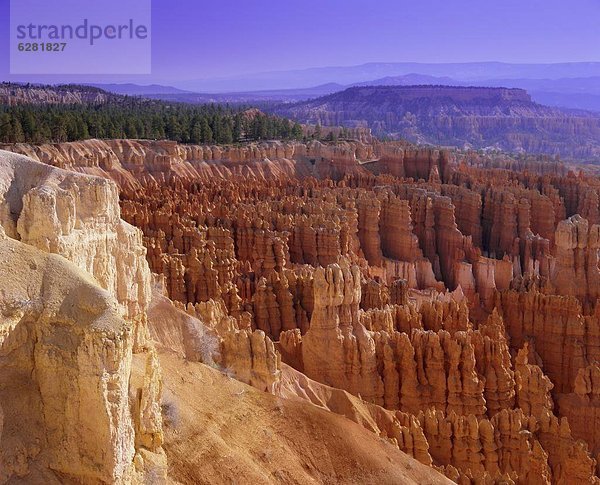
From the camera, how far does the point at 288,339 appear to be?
20516 mm

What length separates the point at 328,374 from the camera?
64.1 feet

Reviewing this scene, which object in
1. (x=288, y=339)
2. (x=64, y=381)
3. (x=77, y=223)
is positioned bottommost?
(x=288, y=339)

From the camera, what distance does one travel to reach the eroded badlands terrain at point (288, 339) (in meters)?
8.42

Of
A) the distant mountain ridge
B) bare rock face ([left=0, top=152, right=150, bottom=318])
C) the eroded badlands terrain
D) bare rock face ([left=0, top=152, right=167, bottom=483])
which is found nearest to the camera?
bare rock face ([left=0, top=152, right=167, bottom=483])

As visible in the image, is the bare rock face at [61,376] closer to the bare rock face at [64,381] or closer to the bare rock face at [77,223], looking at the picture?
the bare rock face at [64,381]

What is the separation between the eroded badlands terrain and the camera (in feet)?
27.6

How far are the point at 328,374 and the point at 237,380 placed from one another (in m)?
4.88

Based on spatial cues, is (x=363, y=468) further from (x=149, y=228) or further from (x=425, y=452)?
(x=149, y=228)

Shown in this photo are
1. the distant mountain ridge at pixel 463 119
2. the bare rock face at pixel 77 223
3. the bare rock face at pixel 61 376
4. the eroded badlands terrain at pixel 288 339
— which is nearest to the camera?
the bare rock face at pixel 61 376

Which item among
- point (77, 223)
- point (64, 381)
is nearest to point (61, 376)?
point (64, 381)

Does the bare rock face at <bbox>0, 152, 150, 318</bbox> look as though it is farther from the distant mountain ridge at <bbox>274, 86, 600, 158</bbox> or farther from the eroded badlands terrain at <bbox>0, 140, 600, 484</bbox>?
the distant mountain ridge at <bbox>274, 86, 600, 158</bbox>

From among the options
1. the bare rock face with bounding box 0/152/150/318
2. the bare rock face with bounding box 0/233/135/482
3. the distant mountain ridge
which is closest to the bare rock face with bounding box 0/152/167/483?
the bare rock face with bounding box 0/233/135/482

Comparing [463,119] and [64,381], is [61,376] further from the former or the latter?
[463,119]

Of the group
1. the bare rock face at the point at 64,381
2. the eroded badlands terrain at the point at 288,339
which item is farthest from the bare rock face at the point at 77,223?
the bare rock face at the point at 64,381
